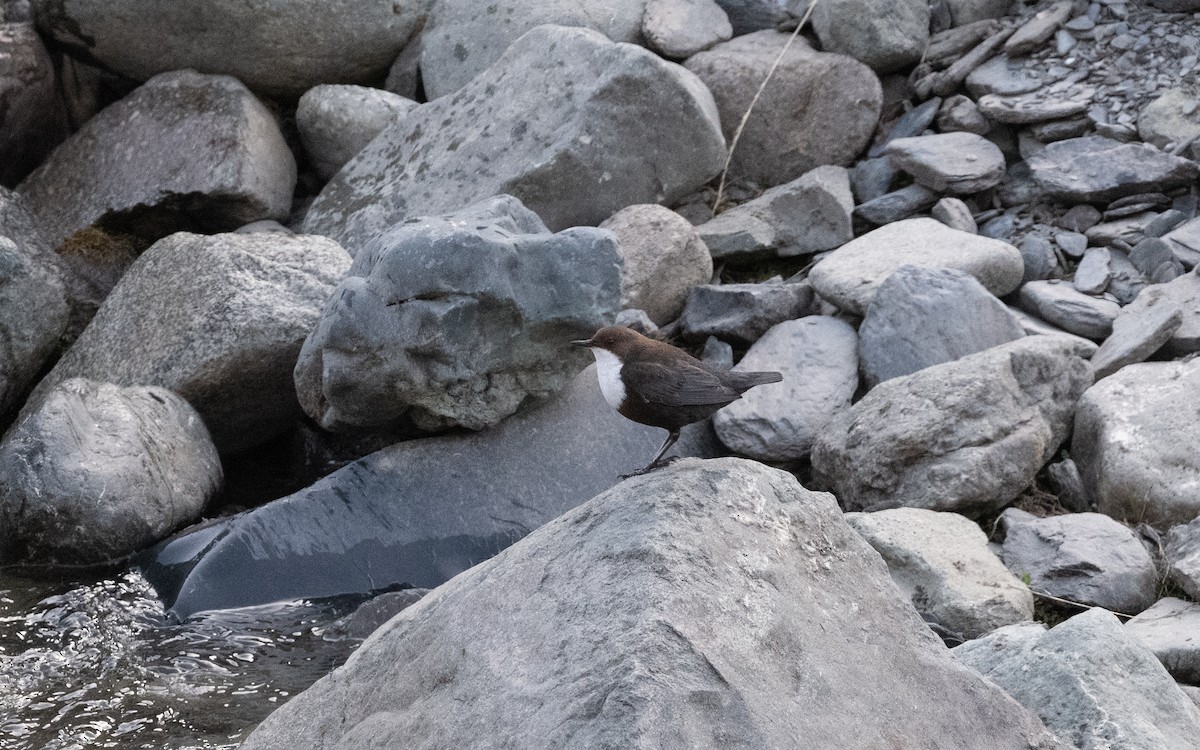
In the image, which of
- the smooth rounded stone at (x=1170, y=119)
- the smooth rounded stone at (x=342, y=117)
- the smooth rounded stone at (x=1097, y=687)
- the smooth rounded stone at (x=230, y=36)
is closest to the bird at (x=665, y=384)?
the smooth rounded stone at (x=1097, y=687)

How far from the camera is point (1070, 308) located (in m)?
6.16

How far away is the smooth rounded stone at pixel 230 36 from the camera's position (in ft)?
26.5

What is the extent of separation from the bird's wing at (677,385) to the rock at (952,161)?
3.98 metres

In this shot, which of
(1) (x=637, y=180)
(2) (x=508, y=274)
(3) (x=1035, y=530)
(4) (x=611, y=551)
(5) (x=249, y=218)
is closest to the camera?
(4) (x=611, y=551)

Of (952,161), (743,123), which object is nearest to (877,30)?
(743,123)

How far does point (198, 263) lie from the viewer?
645 cm

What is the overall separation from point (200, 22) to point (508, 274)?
13.0ft

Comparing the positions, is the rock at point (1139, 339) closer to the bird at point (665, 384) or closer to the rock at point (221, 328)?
the bird at point (665, 384)

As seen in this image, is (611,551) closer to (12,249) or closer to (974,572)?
(974,572)

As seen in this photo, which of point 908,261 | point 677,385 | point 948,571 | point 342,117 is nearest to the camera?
point 677,385

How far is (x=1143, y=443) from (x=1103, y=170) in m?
2.54

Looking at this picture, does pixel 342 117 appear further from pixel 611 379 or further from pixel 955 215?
pixel 611 379

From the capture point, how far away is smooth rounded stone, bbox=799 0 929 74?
807 cm

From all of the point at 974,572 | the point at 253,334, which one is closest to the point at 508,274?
the point at 253,334
